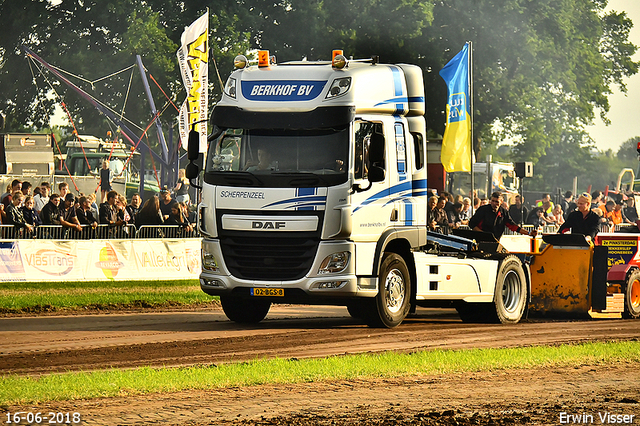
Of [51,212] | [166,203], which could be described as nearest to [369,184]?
[51,212]

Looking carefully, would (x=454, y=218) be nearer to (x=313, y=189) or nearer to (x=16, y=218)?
(x=16, y=218)

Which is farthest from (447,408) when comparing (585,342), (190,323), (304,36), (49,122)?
(49,122)

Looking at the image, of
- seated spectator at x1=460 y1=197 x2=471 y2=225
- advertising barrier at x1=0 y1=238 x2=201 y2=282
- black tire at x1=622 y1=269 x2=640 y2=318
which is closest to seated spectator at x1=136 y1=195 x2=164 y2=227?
advertising barrier at x1=0 y1=238 x2=201 y2=282

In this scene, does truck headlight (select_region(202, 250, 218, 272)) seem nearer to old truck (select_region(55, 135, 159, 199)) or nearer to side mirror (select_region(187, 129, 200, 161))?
side mirror (select_region(187, 129, 200, 161))

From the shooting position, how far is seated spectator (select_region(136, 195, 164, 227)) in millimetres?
23672

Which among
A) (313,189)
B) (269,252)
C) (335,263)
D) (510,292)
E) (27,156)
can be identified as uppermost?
(27,156)

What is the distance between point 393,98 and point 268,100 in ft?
6.19

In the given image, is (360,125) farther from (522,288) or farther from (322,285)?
(522,288)

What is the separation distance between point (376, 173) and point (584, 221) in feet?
21.2

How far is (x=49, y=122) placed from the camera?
5450cm

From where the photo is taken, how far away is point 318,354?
11594 millimetres

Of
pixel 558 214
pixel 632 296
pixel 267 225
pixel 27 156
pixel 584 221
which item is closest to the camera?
pixel 267 225

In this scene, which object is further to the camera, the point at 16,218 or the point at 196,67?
the point at 196,67

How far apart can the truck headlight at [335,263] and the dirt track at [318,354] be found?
0.90 metres
